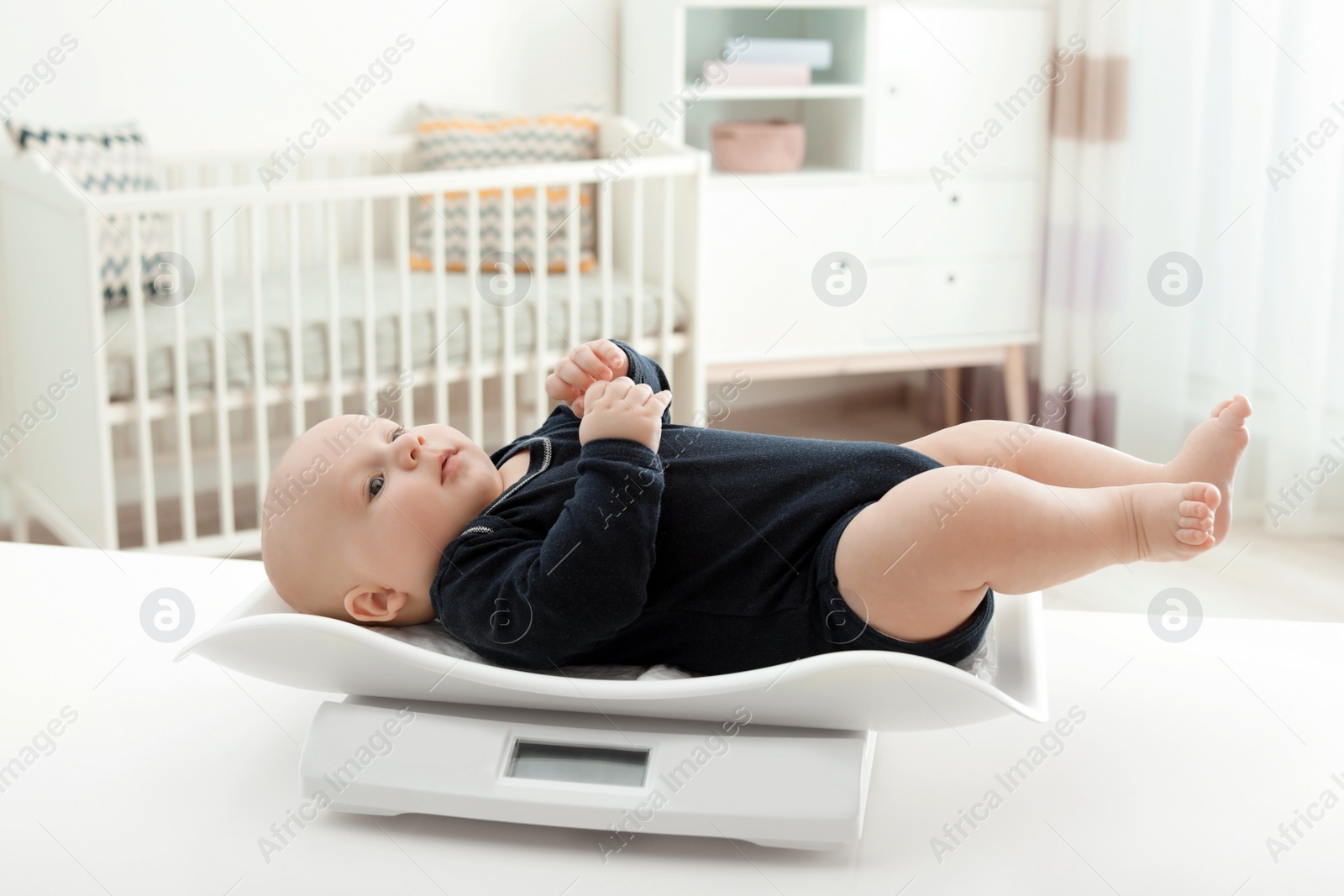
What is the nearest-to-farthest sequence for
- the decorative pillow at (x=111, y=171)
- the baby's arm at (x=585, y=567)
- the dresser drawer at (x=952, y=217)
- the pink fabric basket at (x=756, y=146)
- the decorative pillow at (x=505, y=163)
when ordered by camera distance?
the baby's arm at (x=585, y=567) < the decorative pillow at (x=111, y=171) < the decorative pillow at (x=505, y=163) < the pink fabric basket at (x=756, y=146) < the dresser drawer at (x=952, y=217)

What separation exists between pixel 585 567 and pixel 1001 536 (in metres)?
0.24

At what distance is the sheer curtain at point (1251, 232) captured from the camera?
8.25 feet

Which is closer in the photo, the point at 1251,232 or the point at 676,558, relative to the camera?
the point at 676,558

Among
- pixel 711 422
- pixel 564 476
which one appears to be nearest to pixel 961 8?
pixel 711 422

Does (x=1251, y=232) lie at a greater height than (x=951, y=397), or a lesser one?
greater

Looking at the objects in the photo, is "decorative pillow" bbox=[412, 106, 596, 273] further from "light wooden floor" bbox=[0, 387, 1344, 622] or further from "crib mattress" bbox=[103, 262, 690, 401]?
"light wooden floor" bbox=[0, 387, 1344, 622]

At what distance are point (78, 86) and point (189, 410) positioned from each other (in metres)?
0.88

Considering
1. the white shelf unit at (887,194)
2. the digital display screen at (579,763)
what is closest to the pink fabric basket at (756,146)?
the white shelf unit at (887,194)

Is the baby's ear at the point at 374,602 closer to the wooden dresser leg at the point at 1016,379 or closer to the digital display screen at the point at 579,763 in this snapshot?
the digital display screen at the point at 579,763

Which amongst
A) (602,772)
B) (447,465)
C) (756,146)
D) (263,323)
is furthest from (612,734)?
(756,146)

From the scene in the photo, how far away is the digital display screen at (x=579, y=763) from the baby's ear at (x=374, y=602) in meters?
0.17

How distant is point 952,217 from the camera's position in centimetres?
309

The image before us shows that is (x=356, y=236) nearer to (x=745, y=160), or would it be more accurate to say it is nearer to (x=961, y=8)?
(x=745, y=160)

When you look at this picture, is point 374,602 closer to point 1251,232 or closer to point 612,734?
point 612,734
